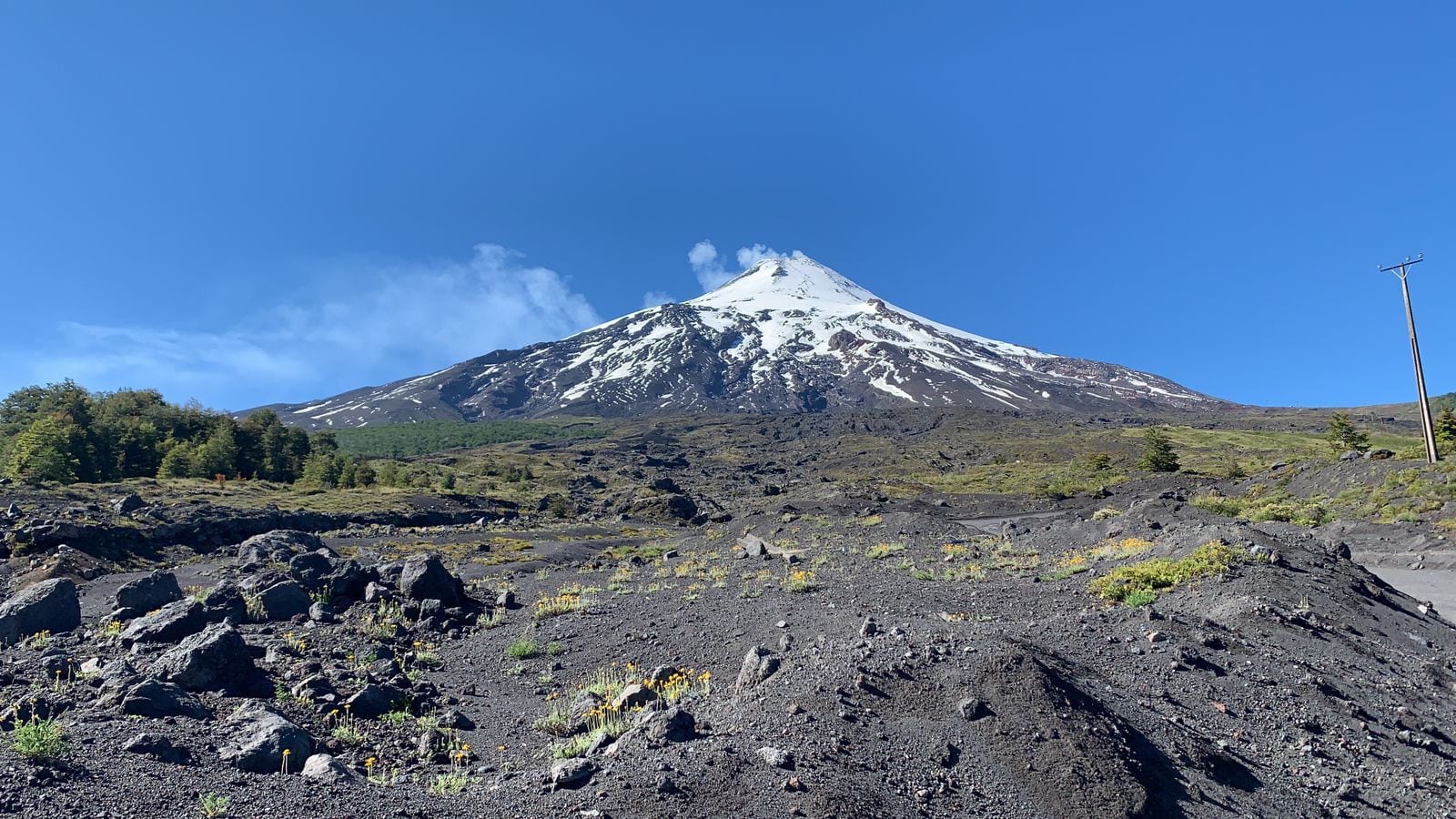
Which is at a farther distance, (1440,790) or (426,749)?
(426,749)

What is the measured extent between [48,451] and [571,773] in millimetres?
50339

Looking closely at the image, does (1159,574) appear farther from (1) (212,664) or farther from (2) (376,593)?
(2) (376,593)

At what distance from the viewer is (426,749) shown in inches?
277

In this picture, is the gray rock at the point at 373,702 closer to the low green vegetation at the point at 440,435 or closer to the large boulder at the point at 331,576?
the large boulder at the point at 331,576

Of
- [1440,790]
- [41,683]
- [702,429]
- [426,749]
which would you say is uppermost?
[702,429]

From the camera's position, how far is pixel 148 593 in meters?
13.0

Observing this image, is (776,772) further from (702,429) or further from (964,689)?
(702,429)

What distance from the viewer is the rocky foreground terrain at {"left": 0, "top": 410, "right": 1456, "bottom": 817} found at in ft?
17.4

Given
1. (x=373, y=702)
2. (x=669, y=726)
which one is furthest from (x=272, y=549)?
(x=669, y=726)

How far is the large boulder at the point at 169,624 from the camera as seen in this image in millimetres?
10141

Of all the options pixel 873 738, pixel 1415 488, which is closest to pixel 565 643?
pixel 873 738

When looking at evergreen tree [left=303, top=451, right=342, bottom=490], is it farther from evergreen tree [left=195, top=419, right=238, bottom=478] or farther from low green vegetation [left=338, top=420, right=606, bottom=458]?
low green vegetation [left=338, top=420, right=606, bottom=458]

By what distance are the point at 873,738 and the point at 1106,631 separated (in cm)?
513

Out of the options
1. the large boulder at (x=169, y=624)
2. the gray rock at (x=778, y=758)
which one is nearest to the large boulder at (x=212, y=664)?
the large boulder at (x=169, y=624)
